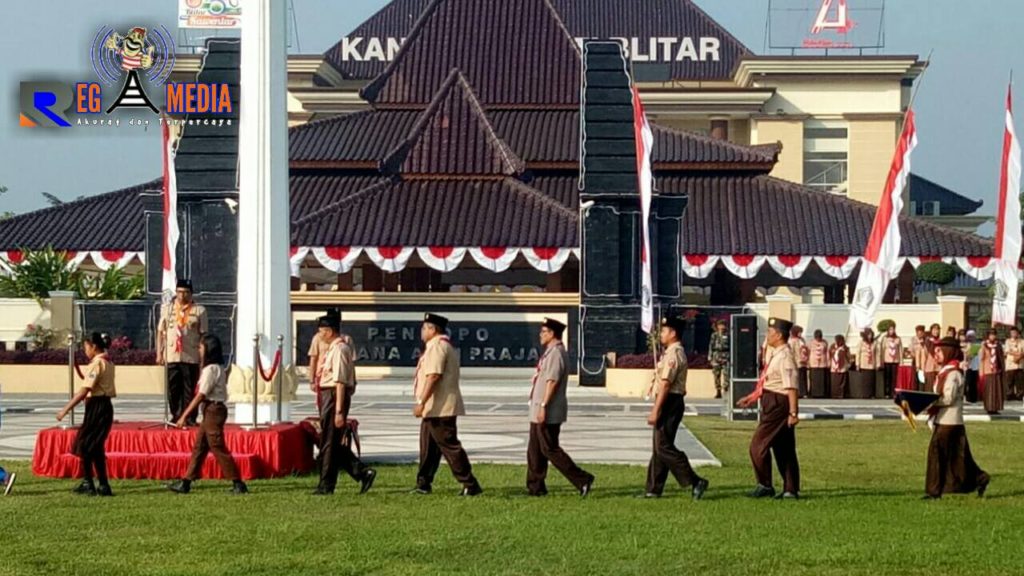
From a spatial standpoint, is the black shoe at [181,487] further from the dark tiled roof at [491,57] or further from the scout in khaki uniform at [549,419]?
the dark tiled roof at [491,57]

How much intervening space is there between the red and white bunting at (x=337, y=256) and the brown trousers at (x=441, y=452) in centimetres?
2428

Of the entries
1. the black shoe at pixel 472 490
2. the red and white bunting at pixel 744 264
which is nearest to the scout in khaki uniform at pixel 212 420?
the black shoe at pixel 472 490

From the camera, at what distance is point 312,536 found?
44.9 feet

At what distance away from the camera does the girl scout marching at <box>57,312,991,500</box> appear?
1642 cm

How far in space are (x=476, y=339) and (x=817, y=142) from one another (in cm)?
2463

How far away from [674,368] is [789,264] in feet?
89.5

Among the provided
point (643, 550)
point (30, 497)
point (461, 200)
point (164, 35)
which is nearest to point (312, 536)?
point (643, 550)

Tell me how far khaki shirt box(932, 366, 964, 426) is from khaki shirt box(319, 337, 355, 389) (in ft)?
19.1

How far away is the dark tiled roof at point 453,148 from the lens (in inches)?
1745

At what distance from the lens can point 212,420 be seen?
54.8 ft

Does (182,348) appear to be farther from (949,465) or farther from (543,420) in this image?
(949,465)

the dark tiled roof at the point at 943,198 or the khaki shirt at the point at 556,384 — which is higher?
the dark tiled roof at the point at 943,198

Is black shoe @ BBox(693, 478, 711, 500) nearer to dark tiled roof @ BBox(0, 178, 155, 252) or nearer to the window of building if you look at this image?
dark tiled roof @ BBox(0, 178, 155, 252)

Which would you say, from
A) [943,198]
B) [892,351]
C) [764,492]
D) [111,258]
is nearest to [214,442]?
[764,492]
